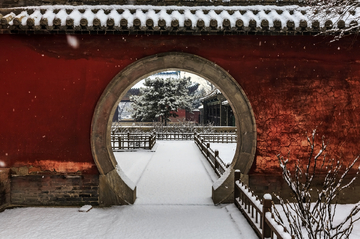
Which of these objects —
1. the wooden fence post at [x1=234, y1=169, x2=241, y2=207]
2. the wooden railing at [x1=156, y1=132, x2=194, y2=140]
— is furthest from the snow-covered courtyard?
the wooden railing at [x1=156, y1=132, x2=194, y2=140]

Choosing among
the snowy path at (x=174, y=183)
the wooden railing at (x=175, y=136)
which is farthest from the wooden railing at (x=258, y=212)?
the wooden railing at (x=175, y=136)

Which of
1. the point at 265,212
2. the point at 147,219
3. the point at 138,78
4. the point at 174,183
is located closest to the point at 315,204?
the point at 265,212

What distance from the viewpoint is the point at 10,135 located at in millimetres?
4926

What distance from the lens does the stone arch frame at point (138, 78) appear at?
4.88 m

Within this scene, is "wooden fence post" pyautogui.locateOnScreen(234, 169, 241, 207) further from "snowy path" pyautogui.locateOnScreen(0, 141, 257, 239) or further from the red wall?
the red wall

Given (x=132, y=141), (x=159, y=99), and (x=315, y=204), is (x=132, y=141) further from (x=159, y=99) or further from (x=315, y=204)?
(x=315, y=204)

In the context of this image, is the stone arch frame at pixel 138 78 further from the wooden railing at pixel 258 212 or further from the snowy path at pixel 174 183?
the snowy path at pixel 174 183

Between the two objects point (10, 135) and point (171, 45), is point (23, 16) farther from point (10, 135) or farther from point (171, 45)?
point (171, 45)

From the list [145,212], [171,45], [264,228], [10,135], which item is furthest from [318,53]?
[10,135]

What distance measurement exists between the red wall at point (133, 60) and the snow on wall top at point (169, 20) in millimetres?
363

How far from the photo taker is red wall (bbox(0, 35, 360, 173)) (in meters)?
4.86

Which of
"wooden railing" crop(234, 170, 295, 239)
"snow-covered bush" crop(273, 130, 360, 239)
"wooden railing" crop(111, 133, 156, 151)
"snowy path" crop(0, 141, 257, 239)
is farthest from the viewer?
"wooden railing" crop(111, 133, 156, 151)

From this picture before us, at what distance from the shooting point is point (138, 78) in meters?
5.01

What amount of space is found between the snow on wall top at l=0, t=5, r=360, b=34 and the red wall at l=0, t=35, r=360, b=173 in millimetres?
363
